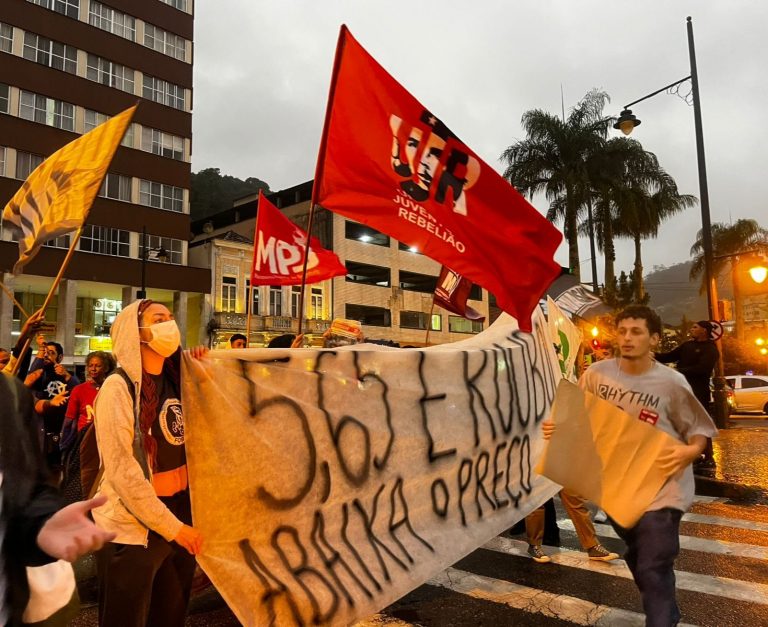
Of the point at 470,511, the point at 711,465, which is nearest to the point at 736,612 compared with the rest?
the point at 470,511

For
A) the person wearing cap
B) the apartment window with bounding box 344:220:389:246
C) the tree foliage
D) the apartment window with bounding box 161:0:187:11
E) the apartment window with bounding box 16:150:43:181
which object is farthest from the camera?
the tree foliage

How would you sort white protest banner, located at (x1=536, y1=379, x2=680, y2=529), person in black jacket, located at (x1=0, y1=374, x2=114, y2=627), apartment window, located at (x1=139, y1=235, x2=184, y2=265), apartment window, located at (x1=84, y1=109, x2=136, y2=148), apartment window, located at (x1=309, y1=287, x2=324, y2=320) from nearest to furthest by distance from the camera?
person in black jacket, located at (x1=0, y1=374, x2=114, y2=627)
white protest banner, located at (x1=536, y1=379, x2=680, y2=529)
apartment window, located at (x1=84, y1=109, x2=136, y2=148)
apartment window, located at (x1=139, y1=235, x2=184, y2=265)
apartment window, located at (x1=309, y1=287, x2=324, y2=320)

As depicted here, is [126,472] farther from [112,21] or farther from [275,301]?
[112,21]

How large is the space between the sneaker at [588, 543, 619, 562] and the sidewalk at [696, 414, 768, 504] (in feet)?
11.1

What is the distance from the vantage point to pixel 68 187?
4566 millimetres

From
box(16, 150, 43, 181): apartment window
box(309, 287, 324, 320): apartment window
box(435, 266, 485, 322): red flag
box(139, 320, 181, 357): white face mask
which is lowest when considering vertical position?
box(139, 320, 181, 357): white face mask

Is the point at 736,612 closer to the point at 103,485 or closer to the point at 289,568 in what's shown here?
the point at 289,568

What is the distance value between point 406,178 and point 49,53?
3601 cm

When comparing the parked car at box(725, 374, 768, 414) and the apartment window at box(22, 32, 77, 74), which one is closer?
the parked car at box(725, 374, 768, 414)

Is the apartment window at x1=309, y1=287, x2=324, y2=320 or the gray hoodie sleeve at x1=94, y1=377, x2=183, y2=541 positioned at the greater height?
the apartment window at x1=309, y1=287, x2=324, y2=320

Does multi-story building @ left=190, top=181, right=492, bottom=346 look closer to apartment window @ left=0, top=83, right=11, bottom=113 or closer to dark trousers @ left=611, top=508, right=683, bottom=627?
apartment window @ left=0, top=83, right=11, bottom=113

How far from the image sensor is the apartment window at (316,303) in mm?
41812

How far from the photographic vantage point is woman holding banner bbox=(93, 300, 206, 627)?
8.89ft

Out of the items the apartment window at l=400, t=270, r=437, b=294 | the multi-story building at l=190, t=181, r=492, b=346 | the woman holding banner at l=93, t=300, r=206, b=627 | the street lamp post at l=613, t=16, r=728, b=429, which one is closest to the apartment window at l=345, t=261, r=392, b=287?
the multi-story building at l=190, t=181, r=492, b=346
